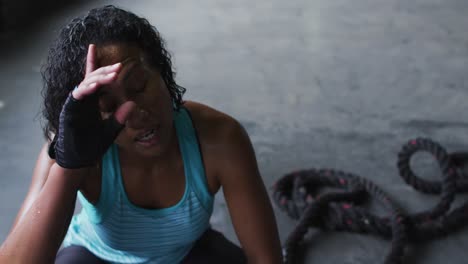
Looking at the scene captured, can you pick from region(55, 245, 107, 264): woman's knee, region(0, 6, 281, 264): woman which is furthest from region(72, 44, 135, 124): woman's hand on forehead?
region(55, 245, 107, 264): woman's knee

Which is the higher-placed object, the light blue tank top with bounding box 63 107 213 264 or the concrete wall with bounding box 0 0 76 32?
the light blue tank top with bounding box 63 107 213 264

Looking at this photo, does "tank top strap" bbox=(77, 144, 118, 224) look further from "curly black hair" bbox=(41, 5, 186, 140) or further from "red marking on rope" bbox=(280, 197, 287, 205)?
"red marking on rope" bbox=(280, 197, 287, 205)

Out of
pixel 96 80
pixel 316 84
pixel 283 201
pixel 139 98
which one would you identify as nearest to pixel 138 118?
pixel 139 98

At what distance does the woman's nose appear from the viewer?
1.09 meters

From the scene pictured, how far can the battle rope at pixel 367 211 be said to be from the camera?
192 centimetres

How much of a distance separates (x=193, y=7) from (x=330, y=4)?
830 millimetres

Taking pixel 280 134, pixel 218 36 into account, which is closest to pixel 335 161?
pixel 280 134

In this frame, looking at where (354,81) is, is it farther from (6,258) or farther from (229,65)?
(6,258)

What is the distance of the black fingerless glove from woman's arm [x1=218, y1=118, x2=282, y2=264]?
267mm

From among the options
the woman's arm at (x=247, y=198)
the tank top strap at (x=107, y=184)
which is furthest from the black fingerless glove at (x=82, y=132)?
the woman's arm at (x=247, y=198)

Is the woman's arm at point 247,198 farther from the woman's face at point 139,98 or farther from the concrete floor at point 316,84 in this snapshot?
the concrete floor at point 316,84

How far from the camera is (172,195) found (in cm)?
132

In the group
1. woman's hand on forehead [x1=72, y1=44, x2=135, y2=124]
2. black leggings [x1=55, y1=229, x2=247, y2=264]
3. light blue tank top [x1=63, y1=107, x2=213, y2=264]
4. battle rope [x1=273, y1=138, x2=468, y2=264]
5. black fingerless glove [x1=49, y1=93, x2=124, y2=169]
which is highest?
woman's hand on forehead [x1=72, y1=44, x2=135, y2=124]

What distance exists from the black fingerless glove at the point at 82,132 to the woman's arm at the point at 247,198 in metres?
0.27
